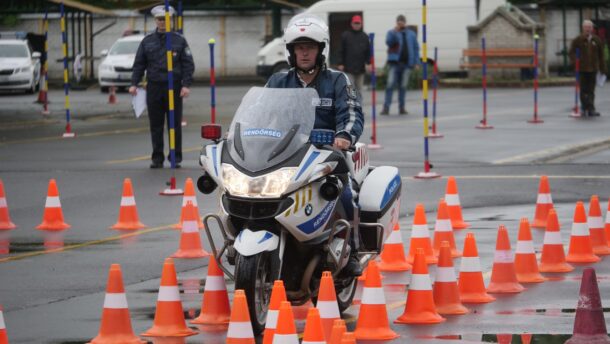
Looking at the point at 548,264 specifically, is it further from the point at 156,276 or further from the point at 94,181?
the point at 94,181

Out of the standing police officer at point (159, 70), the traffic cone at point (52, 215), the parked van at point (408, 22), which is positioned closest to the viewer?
the traffic cone at point (52, 215)

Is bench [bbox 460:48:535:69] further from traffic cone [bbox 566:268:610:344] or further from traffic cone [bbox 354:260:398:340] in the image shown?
traffic cone [bbox 566:268:610:344]

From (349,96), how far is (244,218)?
1.35 metres

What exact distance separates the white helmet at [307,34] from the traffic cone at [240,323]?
2.25 m

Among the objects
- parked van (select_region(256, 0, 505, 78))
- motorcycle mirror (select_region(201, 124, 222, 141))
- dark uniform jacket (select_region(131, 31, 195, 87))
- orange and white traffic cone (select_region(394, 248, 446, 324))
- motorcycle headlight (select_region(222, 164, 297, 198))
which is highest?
parked van (select_region(256, 0, 505, 78))

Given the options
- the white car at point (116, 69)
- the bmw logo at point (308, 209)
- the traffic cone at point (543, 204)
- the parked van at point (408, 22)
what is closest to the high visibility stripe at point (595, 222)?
the traffic cone at point (543, 204)

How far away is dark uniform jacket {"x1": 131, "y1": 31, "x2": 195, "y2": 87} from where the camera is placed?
1970 cm

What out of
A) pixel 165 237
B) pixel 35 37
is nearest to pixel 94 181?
pixel 165 237

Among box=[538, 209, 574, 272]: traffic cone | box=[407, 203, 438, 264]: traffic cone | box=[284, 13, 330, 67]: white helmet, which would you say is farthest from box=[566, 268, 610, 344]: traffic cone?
box=[407, 203, 438, 264]: traffic cone

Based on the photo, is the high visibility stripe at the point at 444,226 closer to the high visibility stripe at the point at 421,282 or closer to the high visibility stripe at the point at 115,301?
the high visibility stripe at the point at 421,282

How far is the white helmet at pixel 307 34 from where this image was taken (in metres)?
10.0

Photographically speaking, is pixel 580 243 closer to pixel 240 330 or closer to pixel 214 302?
pixel 214 302

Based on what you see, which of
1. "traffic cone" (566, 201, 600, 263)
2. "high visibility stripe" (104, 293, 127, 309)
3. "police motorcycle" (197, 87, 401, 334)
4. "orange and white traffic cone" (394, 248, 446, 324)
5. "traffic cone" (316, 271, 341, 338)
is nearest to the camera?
"traffic cone" (316, 271, 341, 338)

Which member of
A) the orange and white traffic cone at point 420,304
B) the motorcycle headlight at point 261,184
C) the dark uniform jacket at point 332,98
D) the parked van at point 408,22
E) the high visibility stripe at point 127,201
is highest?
the parked van at point 408,22
